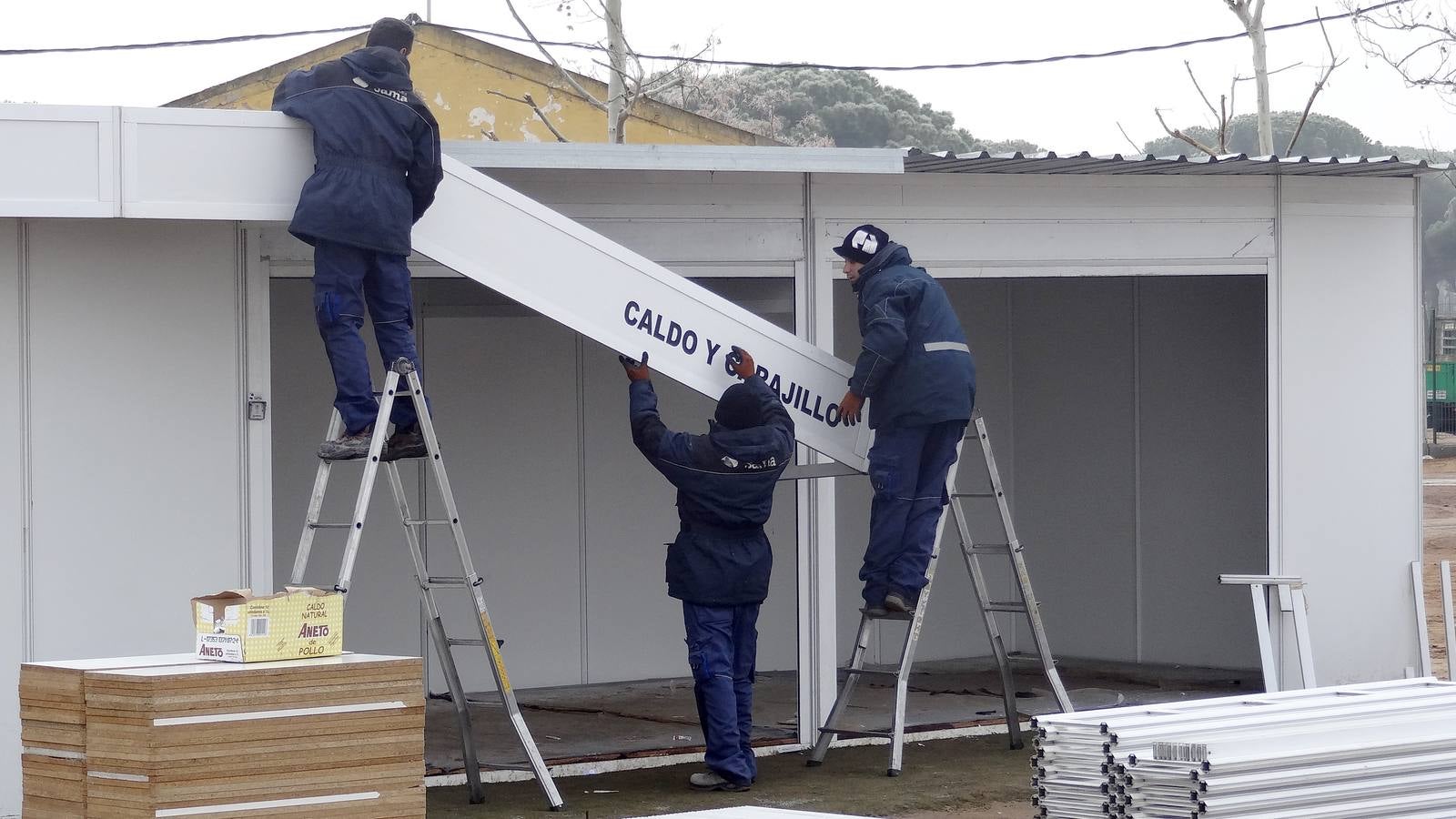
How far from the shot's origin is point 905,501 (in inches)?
287

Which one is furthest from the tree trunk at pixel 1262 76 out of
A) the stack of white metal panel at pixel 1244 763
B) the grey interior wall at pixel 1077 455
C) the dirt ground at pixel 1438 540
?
the stack of white metal panel at pixel 1244 763

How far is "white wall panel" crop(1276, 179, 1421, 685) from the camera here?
883 centimetres

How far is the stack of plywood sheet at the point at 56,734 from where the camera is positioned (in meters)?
4.95

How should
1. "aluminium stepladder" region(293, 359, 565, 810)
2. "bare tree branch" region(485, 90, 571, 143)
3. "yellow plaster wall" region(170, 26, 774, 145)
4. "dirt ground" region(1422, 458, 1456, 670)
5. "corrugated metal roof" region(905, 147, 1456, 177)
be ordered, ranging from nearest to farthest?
"aluminium stepladder" region(293, 359, 565, 810) → "corrugated metal roof" region(905, 147, 1456, 177) → "dirt ground" region(1422, 458, 1456, 670) → "bare tree branch" region(485, 90, 571, 143) → "yellow plaster wall" region(170, 26, 774, 145)

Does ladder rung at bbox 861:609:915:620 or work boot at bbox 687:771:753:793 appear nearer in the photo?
work boot at bbox 687:771:753:793

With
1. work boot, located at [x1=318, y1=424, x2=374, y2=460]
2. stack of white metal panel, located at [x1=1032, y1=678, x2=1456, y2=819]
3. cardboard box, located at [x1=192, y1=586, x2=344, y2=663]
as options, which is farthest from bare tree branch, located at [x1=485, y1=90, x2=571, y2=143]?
stack of white metal panel, located at [x1=1032, y1=678, x2=1456, y2=819]

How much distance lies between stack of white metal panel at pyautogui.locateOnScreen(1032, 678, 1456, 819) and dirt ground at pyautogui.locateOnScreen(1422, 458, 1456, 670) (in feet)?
23.1

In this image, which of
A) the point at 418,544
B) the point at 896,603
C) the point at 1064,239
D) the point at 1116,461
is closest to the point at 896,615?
the point at 896,603

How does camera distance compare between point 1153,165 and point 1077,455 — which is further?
point 1077,455

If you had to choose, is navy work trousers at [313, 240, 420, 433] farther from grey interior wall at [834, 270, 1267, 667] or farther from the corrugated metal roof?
grey interior wall at [834, 270, 1267, 667]

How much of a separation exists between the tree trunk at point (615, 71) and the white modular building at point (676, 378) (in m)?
9.39

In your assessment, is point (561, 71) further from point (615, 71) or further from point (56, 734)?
point (56, 734)

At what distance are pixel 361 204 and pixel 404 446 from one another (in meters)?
0.88

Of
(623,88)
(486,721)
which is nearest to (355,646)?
(486,721)
